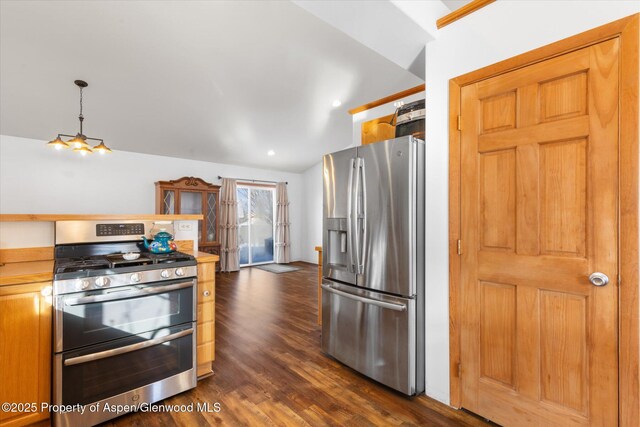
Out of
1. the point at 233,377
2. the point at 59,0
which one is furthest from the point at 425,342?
the point at 59,0

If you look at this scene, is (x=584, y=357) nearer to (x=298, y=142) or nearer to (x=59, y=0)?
(x=59, y=0)

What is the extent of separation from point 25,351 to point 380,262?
2077 mm

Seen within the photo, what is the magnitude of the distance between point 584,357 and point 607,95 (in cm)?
125

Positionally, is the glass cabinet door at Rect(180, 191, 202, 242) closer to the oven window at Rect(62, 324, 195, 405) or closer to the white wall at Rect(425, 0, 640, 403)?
the oven window at Rect(62, 324, 195, 405)

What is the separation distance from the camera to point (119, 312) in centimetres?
173

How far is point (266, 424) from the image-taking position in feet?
5.61

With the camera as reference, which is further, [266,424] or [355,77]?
[355,77]

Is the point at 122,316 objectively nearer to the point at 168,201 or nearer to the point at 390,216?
the point at 390,216

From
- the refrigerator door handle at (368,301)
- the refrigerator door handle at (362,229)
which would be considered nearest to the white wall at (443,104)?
the refrigerator door handle at (368,301)

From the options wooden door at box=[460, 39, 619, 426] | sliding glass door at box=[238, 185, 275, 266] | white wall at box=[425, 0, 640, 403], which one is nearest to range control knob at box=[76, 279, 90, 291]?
white wall at box=[425, 0, 640, 403]

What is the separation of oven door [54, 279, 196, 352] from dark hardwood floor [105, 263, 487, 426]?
1.78ft

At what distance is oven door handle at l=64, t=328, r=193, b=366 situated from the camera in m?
1.58

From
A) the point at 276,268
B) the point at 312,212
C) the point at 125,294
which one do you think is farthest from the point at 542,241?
the point at 312,212

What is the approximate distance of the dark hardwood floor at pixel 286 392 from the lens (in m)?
1.75
